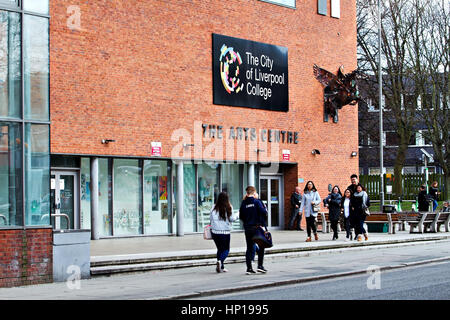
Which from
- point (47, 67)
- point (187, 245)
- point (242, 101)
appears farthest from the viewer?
point (242, 101)

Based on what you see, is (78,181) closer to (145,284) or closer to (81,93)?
(81,93)

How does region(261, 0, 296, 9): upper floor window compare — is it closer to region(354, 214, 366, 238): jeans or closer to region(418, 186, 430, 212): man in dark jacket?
region(418, 186, 430, 212): man in dark jacket

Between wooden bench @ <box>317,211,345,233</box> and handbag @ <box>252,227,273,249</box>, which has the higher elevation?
handbag @ <box>252,227,273,249</box>

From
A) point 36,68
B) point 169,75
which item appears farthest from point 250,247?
point 169,75

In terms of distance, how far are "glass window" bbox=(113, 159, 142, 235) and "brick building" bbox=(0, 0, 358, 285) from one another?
0.12ft

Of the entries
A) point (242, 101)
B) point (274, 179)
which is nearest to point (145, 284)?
point (242, 101)

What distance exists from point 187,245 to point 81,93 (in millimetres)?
5823

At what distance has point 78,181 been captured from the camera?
898 inches

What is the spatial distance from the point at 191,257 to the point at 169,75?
Result: 30.1 feet

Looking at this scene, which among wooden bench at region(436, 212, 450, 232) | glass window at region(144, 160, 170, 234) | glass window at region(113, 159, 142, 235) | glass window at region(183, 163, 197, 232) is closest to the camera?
glass window at region(113, 159, 142, 235)

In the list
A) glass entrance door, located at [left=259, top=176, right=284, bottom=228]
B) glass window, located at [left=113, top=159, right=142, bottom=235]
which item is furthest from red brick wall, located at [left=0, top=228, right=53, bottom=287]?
glass entrance door, located at [left=259, top=176, right=284, bottom=228]

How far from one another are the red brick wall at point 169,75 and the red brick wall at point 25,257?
319 inches

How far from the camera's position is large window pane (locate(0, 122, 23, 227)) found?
1332 centimetres

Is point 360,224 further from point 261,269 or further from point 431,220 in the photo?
point 261,269
